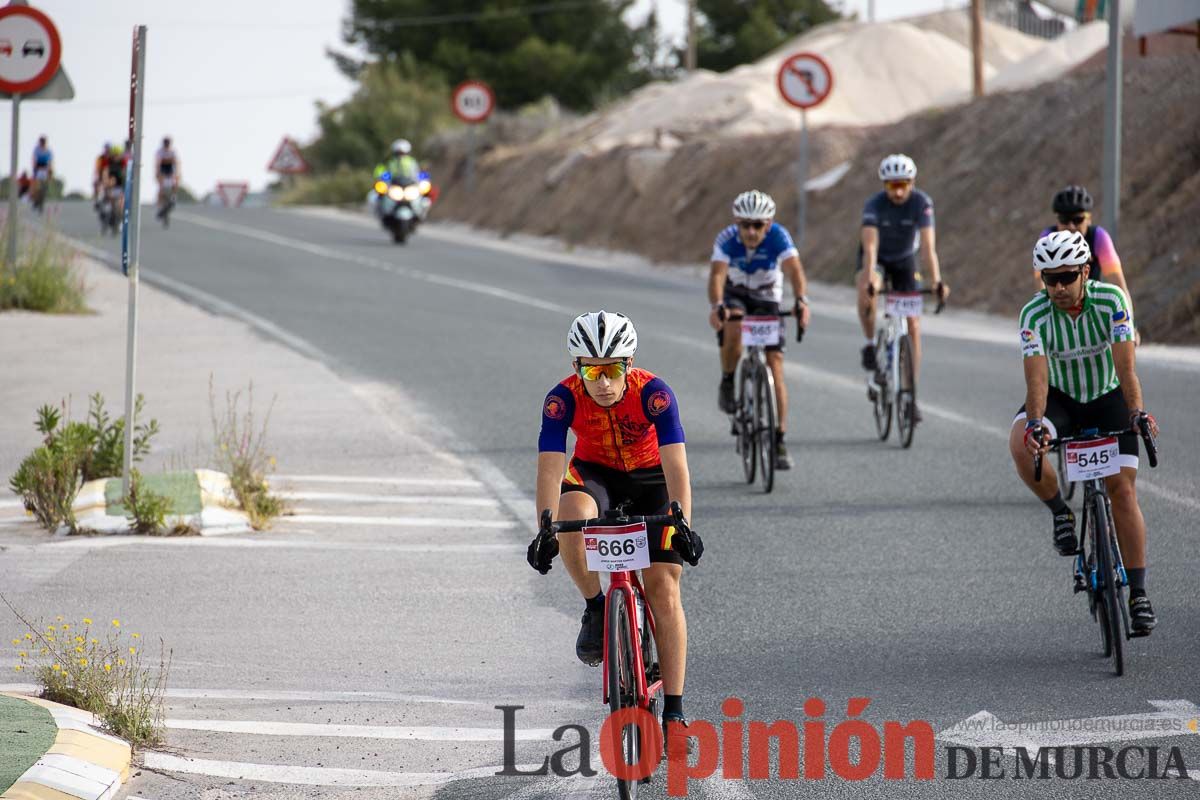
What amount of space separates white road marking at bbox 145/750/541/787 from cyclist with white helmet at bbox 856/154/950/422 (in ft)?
25.9

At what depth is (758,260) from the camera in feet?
39.8

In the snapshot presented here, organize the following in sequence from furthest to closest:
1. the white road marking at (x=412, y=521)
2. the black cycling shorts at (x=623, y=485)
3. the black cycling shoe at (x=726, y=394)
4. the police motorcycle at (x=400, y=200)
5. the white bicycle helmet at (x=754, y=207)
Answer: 1. the police motorcycle at (x=400, y=200)
2. the black cycling shoe at (x=726, y=394)
3. the white bicycle helmet at (x=754, y=207)
4. the white road marking at (x=412, y=521)
5. the black cycling shorts at (x=623, y=485)

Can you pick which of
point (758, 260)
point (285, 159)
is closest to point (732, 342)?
point (758, 260)

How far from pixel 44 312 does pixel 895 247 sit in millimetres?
11410

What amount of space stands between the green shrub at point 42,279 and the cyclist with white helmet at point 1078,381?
15408 mm

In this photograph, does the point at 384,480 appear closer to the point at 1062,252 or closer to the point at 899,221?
the point at 899,221

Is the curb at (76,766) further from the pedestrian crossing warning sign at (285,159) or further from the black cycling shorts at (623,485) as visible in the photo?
the pedestrian crossing warning sign at (285,159)

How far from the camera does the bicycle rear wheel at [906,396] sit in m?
13.1

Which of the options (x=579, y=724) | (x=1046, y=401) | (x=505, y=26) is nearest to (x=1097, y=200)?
(x=1046, y=401)

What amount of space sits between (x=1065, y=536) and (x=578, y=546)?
8.40 feet

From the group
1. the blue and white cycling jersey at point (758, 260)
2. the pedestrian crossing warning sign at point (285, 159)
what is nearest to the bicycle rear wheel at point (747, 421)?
the blue and white cycling jersey at point (758, 260)

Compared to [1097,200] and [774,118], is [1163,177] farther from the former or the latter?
[774,118]

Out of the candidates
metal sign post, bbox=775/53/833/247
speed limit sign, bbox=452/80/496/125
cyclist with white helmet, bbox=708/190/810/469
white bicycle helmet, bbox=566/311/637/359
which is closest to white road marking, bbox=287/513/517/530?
cyclist with white helmet, bbox=708/190/810/469

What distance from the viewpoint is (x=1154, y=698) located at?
684cm
